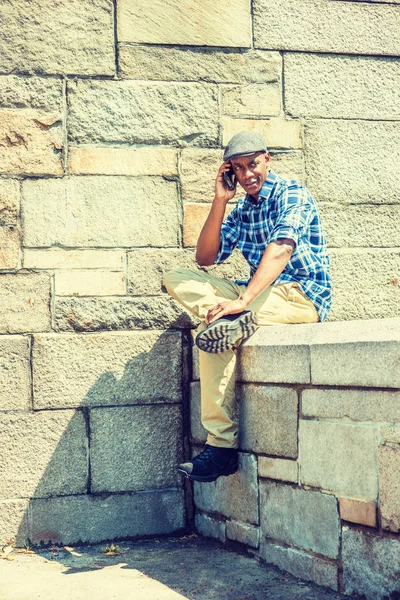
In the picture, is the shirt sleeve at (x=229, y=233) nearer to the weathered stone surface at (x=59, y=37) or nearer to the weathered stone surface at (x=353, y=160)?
the weathered stone surface at (x=353, y=160)

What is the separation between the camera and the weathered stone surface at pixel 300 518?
138 inches

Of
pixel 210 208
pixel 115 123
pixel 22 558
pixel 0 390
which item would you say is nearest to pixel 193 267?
pixel 210 208

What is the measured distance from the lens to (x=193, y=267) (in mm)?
4922

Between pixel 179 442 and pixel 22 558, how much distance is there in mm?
1102

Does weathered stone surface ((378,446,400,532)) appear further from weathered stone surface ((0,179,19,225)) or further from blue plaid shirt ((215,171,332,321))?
weathered stone surface ((0,179,19,225))

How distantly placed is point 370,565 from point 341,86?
9.91 feet

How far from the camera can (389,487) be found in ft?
10.3

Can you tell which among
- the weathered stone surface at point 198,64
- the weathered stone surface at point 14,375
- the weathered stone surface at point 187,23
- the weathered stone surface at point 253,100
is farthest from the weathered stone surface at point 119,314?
the weathered stone surface at point 187,23

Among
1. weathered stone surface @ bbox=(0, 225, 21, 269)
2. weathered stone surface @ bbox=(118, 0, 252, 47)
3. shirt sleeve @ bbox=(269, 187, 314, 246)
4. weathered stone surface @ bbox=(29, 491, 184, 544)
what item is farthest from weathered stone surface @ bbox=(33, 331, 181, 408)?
weathered stone surface @ bbox=(118, 0, 252, 47)

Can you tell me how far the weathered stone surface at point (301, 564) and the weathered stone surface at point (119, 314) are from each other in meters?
1.45

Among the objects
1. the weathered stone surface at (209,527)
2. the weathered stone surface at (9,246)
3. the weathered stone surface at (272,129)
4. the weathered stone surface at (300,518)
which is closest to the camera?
the weathered stone surface at (300,518)

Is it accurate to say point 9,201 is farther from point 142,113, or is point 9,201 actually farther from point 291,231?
point 291,231

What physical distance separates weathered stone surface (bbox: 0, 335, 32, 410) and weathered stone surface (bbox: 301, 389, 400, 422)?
5.73 feet

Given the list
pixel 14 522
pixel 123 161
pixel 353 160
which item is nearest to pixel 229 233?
pixel 123 161
